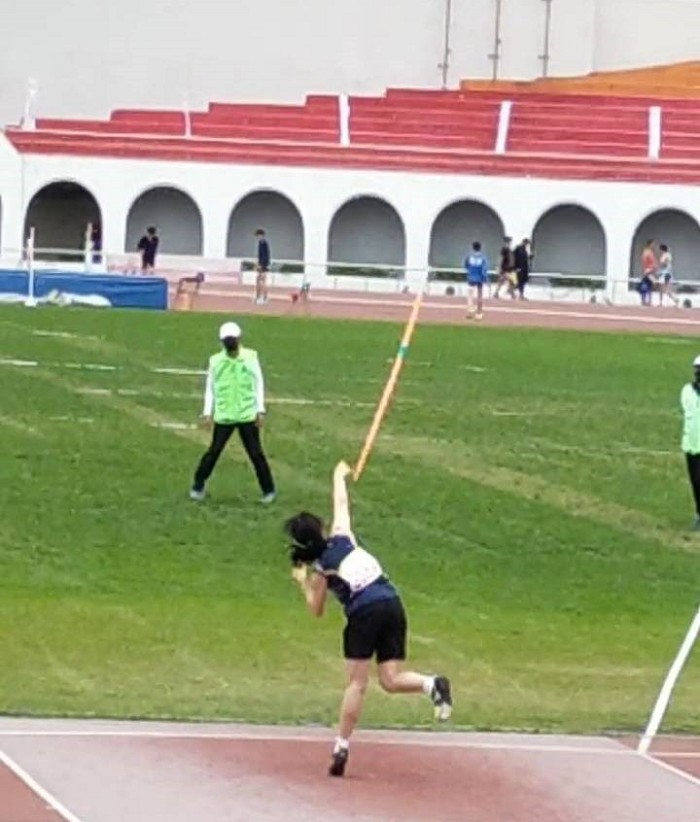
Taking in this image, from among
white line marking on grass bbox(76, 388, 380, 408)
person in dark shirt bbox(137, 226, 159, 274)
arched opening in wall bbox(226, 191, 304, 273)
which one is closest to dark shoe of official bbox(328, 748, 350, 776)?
white line marking on grass bbox(76, 388, 380, 408)

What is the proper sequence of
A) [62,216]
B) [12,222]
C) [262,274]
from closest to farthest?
[262,274]
[12,222]
[62,216]

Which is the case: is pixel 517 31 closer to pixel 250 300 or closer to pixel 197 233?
pixel 197 233

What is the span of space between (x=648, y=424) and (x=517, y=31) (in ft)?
151

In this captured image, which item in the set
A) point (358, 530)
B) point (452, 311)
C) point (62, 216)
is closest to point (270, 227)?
point (62, 216)

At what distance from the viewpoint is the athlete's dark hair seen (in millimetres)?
12914

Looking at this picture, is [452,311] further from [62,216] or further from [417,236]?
[62,216]

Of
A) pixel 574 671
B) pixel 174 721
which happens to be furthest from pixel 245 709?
pixel 574 671

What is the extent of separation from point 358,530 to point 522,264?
3737 cm

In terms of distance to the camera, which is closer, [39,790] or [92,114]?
[39,790]

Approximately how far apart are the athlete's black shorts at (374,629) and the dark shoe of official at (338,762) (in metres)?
0.50

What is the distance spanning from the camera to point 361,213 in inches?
2694

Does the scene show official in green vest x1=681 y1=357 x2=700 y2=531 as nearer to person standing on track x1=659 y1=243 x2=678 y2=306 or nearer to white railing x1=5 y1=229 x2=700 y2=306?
white railing x1=5 y1=229 x2=700 y2=306

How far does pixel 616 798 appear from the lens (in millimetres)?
13102

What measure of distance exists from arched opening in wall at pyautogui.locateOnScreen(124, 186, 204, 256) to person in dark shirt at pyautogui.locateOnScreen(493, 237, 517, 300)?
995 cm
